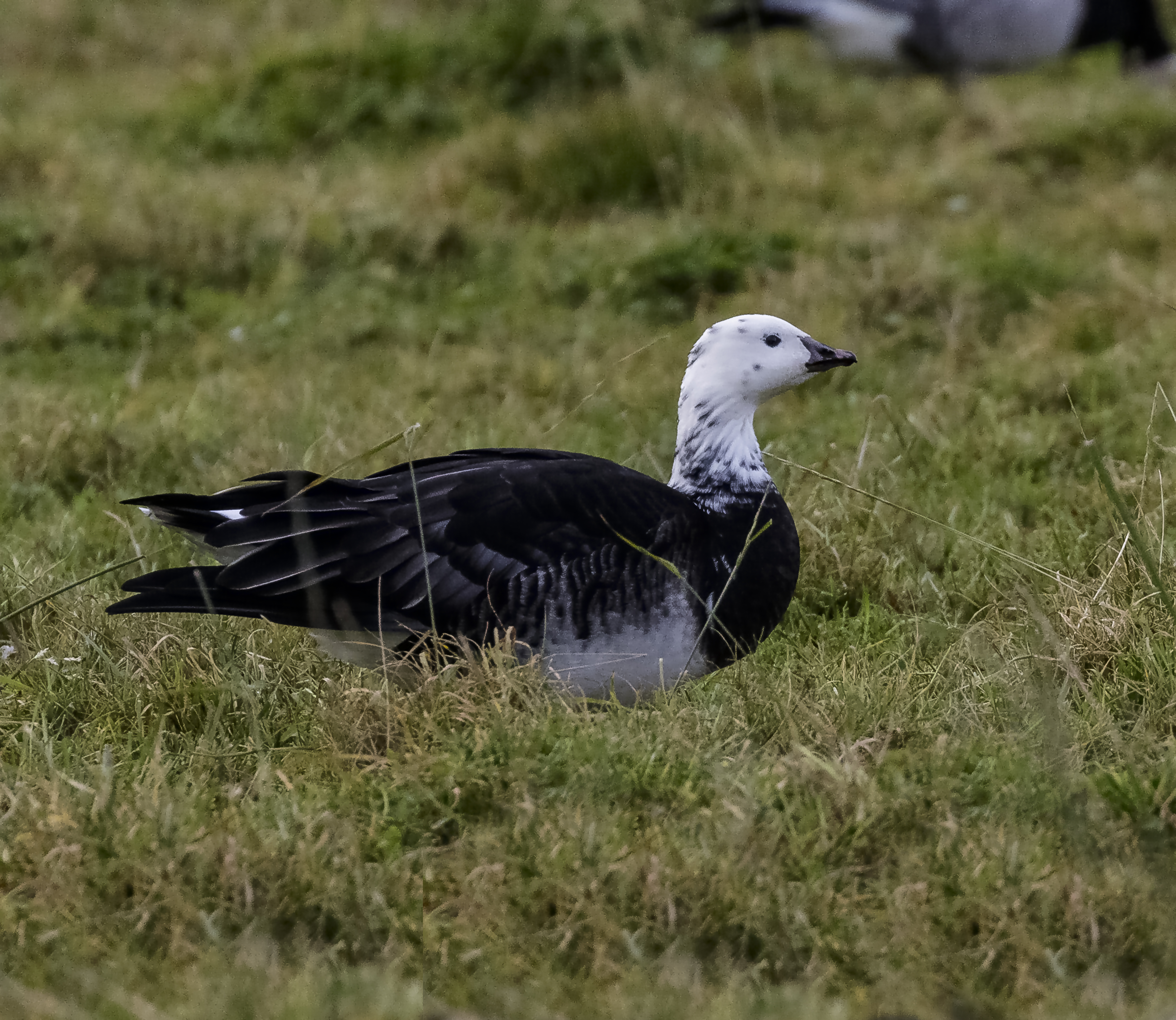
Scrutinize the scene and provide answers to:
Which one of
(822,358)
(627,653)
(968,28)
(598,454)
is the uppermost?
(968,28)

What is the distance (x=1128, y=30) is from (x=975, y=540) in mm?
8115

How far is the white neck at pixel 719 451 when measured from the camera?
375 cm

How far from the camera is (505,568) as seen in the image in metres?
3.47

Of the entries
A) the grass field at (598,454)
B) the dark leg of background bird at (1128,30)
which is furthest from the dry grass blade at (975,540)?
the dark leg of background bird at (1128,30)

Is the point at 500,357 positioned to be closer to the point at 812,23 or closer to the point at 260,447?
the point at 260,447

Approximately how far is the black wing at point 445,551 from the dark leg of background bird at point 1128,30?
787cm

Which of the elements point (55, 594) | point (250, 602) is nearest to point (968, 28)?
point (250, 602)

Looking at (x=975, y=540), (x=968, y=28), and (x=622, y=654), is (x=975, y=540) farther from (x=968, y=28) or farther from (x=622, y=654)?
(x=968, y=28)

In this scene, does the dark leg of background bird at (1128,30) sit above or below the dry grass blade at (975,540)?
above

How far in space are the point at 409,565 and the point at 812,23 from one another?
25.0ft

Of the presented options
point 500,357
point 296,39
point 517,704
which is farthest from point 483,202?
point 517,704

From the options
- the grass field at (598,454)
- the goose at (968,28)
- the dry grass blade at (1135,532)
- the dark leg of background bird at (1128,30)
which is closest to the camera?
the grass field at (598,454)

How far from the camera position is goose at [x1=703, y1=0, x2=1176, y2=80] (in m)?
9.70

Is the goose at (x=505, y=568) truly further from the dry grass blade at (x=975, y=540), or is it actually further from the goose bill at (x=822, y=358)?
the goose bill at (x=822, y=358)
